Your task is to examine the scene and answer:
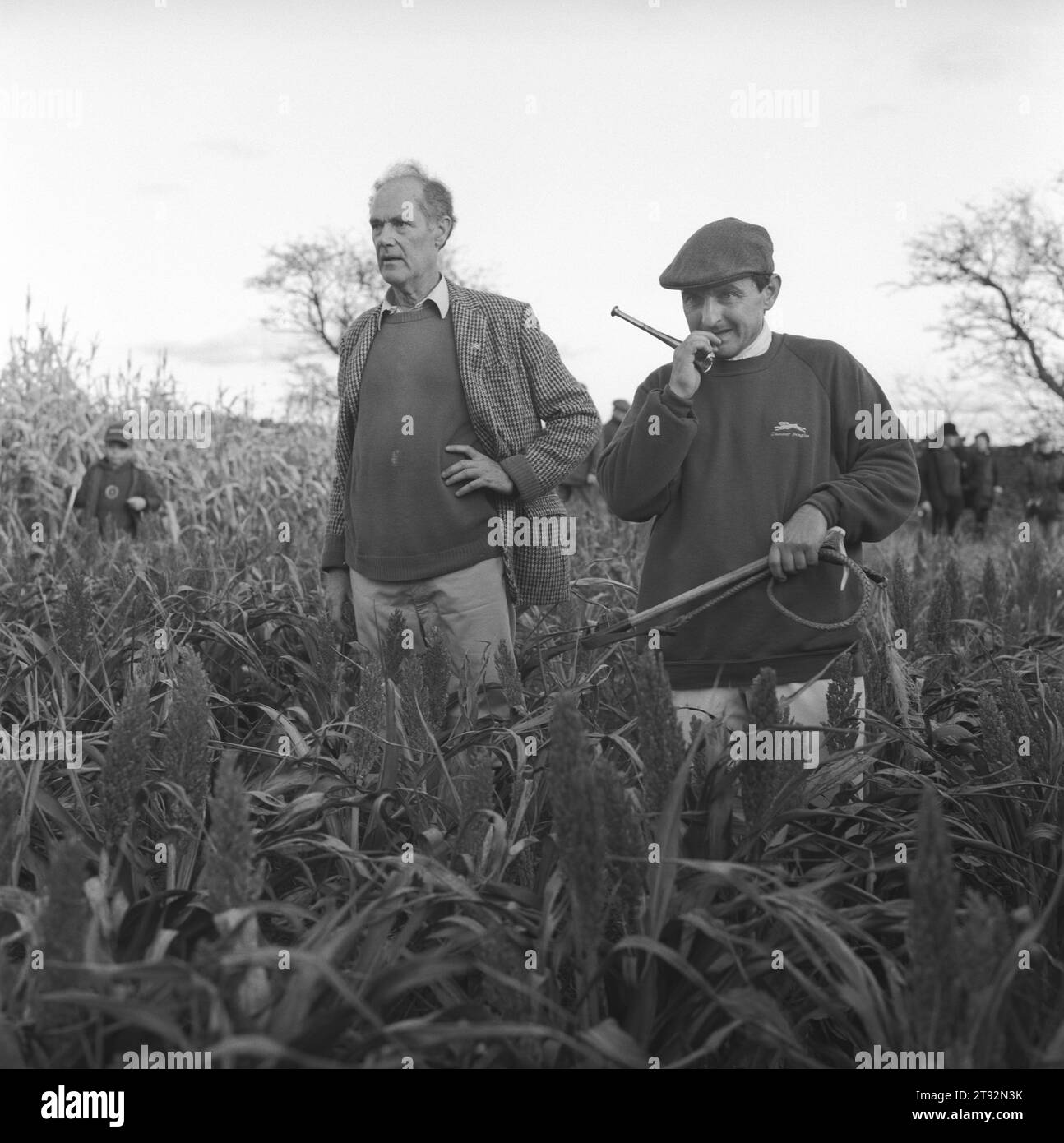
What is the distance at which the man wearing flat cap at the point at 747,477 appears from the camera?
114 inches

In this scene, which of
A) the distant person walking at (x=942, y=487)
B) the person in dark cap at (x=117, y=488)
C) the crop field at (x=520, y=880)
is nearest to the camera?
the crop field at (x=520, y=880)

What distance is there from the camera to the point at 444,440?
386cm

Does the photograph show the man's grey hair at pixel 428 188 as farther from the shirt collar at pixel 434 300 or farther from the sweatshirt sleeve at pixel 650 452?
the sweatshirt sleeve at pixel 650 452

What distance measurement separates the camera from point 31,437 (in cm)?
1047

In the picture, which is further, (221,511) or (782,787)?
(221,511)

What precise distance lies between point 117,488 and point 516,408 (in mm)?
6491

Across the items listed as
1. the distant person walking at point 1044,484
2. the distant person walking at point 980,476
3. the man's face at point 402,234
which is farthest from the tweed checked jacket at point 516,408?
the distant person walking at point 980,476

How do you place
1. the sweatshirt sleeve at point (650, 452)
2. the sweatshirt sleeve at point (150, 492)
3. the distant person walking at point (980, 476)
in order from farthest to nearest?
the distant person walking at point (980, 476) < the sweatshirt sleeve at point (150, 492) < the sweatshirt sleeve at point (650, 452)

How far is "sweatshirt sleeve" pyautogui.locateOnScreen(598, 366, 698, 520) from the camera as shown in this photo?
283 cm

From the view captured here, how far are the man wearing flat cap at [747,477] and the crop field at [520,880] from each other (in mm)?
187

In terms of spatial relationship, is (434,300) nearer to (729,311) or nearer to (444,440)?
(444,440)
